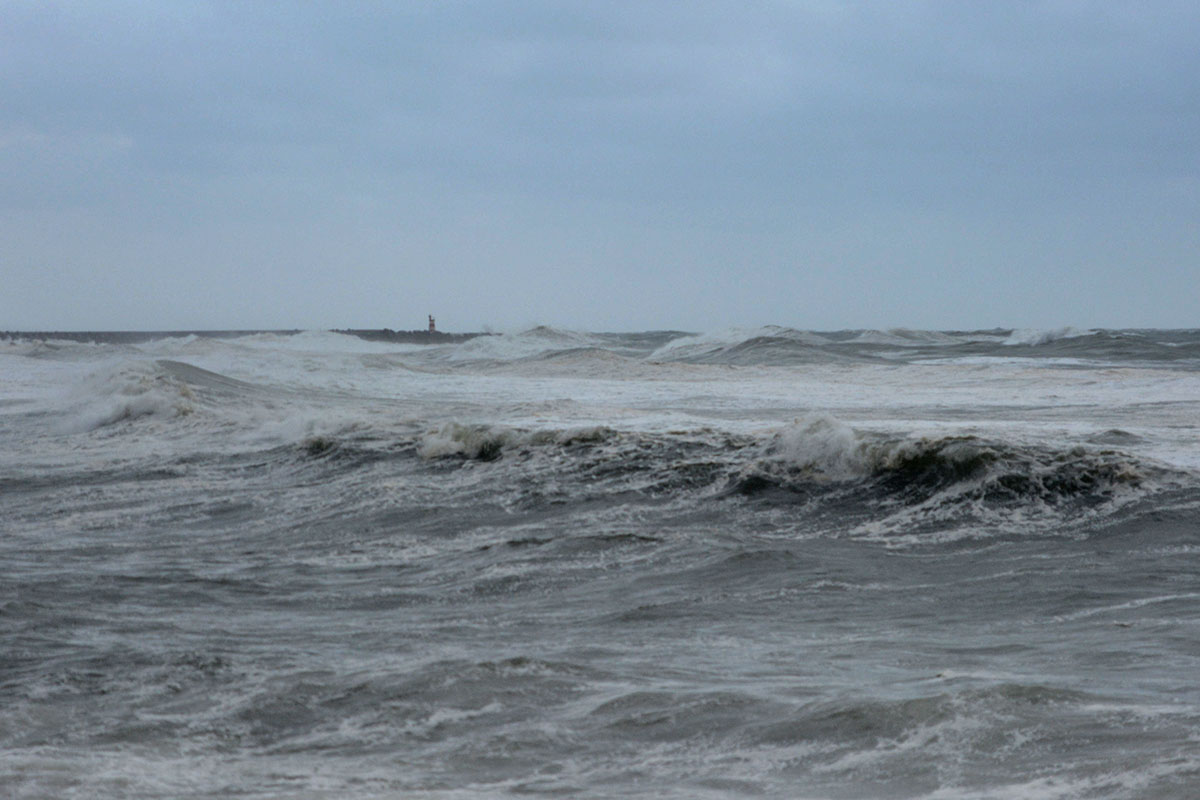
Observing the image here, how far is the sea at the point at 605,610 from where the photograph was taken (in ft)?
9.87

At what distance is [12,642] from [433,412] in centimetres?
1005

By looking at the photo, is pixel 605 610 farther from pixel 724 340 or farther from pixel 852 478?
pixel 724 340

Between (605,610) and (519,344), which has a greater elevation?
(519,344)

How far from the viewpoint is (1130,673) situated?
3.71 meters

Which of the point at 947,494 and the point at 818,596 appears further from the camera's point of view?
the point at 947,494

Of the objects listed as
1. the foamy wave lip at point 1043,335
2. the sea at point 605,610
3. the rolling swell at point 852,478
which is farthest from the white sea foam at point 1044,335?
the rolling swell at point 852,478

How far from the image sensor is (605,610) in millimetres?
4930

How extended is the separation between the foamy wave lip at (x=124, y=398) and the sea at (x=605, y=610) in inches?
55.4

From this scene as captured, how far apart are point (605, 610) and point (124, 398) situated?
10952mm

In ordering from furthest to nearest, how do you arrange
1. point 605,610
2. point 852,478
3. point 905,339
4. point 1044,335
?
1. point 905,339
2. point 1044,335
3. point 852,478
4. point 605,610

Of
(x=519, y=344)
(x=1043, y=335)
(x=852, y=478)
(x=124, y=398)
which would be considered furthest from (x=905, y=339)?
(x=852, y=478)

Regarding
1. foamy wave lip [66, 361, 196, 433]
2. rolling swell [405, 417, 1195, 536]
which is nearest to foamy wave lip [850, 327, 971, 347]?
foamy wave lip [66, 361, 196, 433]

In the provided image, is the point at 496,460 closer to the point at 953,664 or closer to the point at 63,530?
the point at 63,530

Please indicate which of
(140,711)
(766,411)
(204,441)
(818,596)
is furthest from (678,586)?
(766,411)
